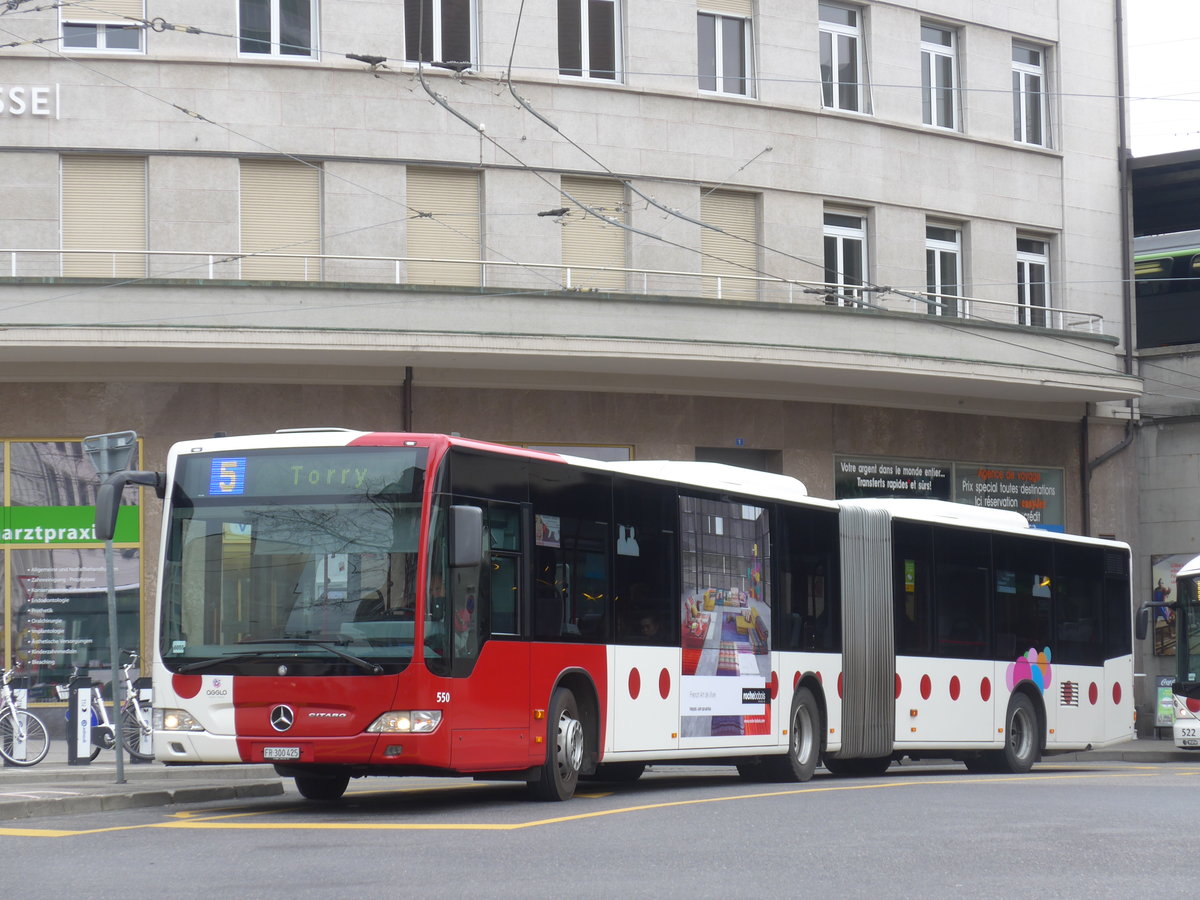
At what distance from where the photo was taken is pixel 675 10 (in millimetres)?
26797

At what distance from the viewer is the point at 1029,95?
31203mm

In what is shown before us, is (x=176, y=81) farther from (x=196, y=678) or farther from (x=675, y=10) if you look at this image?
(x=196, y=678)

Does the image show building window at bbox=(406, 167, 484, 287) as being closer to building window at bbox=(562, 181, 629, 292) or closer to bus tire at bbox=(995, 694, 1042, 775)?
building window at bbox=(562, 181, 629, 292)

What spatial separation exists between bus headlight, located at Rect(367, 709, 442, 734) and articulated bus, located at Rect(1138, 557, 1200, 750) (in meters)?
15.5

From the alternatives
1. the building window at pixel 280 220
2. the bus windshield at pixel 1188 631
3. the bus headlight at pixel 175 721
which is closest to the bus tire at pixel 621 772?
the bus headlight at pixel 175 721

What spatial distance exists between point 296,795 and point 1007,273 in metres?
18.4

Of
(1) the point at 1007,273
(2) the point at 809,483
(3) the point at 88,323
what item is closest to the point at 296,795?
(3) the point at 88,323

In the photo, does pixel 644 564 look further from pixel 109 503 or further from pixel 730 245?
pixel 730 245

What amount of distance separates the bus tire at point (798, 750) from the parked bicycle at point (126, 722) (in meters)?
6.35

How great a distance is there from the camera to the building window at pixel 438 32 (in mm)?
25422

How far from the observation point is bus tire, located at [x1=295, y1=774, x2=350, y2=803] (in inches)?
563

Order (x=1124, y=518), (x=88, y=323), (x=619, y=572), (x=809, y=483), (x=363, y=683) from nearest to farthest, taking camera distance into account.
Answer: (x=363, y=683), (x=619, y=572), (x=88, y=323), (x=809, y=483), (x=1124, y=518)

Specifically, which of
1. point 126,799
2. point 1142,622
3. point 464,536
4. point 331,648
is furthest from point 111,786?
point 1142,622

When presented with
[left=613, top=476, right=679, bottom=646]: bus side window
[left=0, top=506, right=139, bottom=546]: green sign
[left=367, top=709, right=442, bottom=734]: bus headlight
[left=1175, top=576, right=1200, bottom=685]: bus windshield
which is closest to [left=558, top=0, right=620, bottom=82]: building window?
[left=0, top=506, right=139, bottom=546]: green sign
